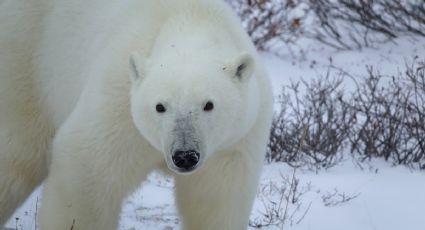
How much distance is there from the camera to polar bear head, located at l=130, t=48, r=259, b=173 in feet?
9.52

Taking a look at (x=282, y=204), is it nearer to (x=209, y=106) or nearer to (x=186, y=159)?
(x=209, y=106)

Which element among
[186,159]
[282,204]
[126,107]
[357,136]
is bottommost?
[186,159]

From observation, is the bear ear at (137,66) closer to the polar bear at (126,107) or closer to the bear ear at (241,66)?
the polar bear at (126,107)

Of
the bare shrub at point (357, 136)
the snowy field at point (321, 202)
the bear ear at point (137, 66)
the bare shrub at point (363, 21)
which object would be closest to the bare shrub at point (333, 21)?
the bare shrub at point (363, 21)

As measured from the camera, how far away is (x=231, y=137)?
3148 millimetres

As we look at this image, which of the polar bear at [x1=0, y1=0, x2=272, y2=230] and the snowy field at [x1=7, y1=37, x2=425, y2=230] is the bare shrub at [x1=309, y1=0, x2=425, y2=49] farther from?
the polar bear at [x1=0, y1=0, x2=272, y2=230]

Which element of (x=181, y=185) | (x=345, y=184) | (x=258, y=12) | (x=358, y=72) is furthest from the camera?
(x=258, y=12)

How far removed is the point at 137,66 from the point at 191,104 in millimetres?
268

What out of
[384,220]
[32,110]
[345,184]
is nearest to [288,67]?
[345,184]

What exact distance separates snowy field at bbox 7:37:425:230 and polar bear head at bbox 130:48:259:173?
1102mm

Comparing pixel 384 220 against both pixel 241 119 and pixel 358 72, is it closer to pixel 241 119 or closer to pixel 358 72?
pixel 241 119

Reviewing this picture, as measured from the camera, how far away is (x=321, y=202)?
446cm

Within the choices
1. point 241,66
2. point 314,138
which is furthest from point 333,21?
point 241,66

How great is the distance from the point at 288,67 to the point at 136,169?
4565mm
